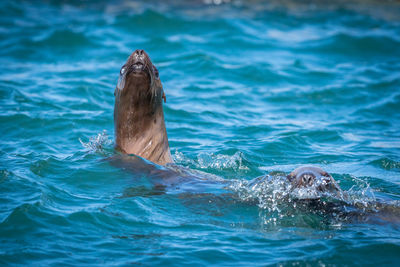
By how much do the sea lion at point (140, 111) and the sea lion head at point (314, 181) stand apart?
1.93m

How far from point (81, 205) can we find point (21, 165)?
4.71ft

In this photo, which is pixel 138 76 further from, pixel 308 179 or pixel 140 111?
pixel 308 179

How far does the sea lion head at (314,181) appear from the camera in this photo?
4.65 metres

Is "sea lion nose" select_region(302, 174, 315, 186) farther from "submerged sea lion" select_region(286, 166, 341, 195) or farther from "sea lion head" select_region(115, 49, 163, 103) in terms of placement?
"sea lion head" select_region(115, 49, 163, 103)

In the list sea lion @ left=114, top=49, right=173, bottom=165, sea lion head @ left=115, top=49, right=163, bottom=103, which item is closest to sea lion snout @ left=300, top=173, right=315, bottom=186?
sea lion @ left=114, top=49, right=173, bottom=165

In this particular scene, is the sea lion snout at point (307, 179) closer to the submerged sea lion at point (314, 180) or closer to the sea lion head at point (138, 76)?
the submerged sea lion at point (314, 180)

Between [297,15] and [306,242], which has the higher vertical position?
[297,15]

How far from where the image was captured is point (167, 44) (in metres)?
13.5

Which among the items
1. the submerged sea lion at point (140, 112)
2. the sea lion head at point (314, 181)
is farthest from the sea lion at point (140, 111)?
the sea lion head at point (314, 181)

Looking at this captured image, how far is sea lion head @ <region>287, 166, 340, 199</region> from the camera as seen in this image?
4648mm

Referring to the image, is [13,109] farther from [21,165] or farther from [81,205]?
[81,205]

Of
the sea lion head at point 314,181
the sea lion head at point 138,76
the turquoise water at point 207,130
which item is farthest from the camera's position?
the sea lion head at point 138,76

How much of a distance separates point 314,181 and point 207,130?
403 cm

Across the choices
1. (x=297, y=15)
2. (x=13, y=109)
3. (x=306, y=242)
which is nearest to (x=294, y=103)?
(x=13, y=109)
